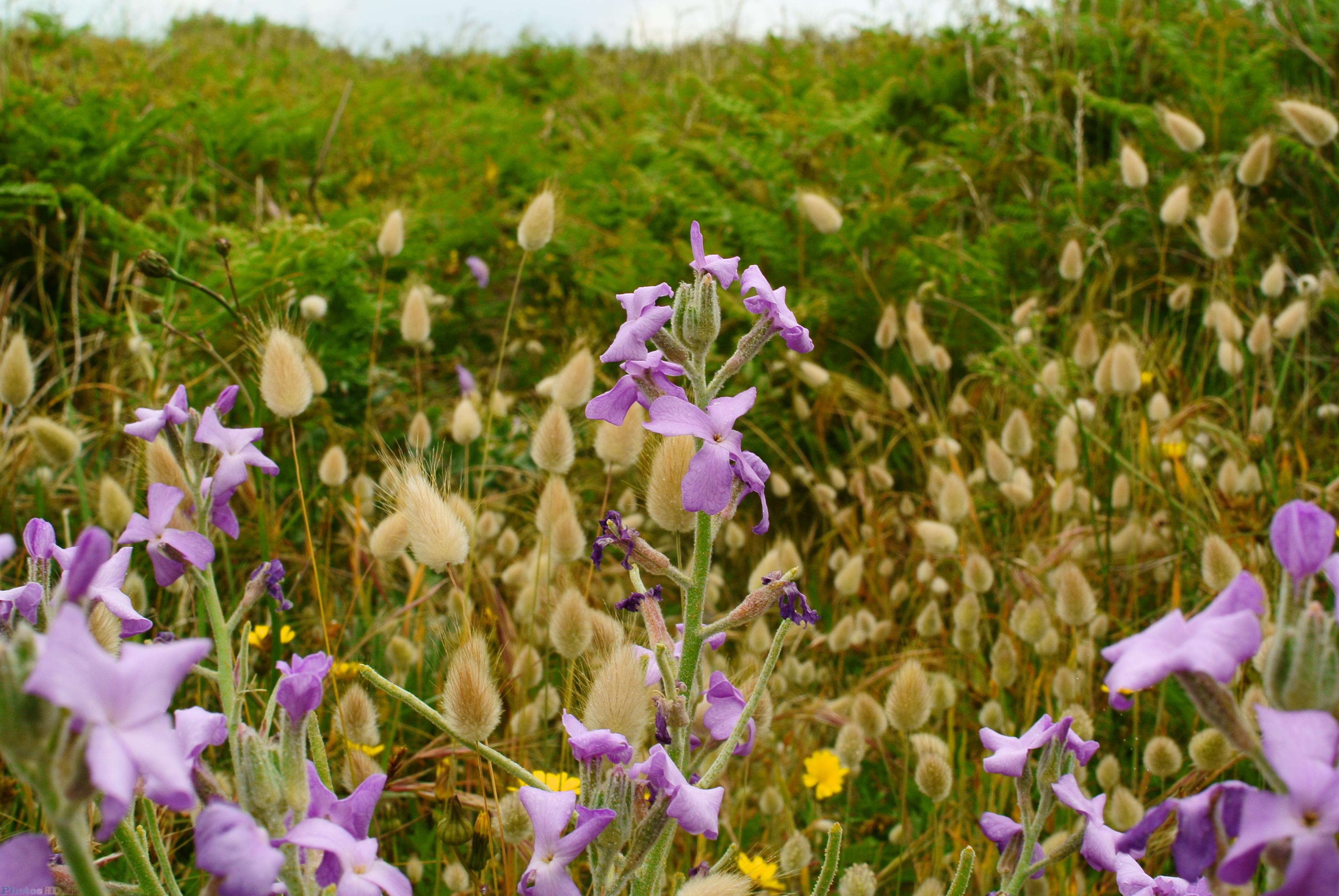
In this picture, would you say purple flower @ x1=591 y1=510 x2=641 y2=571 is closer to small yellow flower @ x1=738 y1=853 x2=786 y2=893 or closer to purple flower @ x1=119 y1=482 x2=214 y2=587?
purple flower @ x1=119 y1=482 x2=214 y2=587

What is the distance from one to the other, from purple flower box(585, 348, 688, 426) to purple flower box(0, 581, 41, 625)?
494mm

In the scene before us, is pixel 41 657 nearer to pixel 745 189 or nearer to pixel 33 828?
pixel 33 828

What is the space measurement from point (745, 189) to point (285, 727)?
3.61m

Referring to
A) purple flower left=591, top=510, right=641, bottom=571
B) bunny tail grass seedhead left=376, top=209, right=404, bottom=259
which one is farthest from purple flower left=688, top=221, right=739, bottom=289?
bunny tail grass seedhead left=376, top=209, right=404, bottom=259

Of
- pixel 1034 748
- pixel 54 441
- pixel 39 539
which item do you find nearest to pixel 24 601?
pixel 39 539

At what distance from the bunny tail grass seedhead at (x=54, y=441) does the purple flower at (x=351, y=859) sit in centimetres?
131

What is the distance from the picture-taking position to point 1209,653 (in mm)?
523

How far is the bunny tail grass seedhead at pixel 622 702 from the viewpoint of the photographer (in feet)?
3.17

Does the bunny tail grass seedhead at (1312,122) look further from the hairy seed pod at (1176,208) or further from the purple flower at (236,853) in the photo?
the purple flower at (236,853)

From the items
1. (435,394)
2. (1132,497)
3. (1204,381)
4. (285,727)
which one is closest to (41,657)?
(285,727)

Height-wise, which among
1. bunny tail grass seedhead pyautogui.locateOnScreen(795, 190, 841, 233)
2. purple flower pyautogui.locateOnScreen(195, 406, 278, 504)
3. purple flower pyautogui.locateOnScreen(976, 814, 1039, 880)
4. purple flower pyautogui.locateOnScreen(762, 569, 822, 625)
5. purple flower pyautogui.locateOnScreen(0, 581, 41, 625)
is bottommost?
purple flower pyautogui.locateOnScreen(976, 814, 1039, 880)

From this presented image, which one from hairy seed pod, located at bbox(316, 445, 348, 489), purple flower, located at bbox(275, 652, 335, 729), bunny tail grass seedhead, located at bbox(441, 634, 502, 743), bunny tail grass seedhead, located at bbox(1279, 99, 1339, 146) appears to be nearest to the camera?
purple flower, located at bbox(275, 652, 335, 729)

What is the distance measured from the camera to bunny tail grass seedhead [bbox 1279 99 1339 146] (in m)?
2.41

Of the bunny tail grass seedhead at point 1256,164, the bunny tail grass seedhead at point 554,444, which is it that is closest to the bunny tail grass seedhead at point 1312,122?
the bunny tail grass seedhead at point 1256,164
